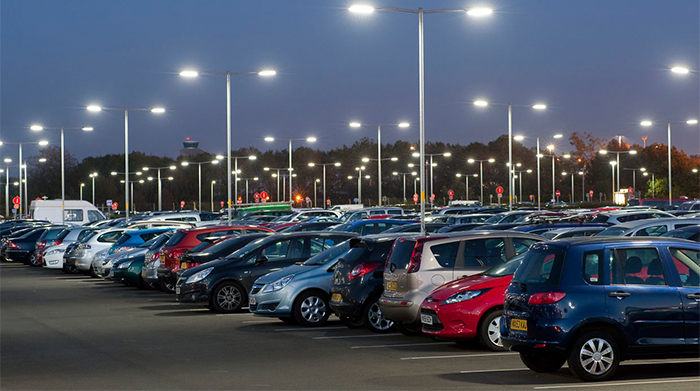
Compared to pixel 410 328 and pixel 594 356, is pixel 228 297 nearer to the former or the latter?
pixel 410 328

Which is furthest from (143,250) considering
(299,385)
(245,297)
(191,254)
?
(299,385)

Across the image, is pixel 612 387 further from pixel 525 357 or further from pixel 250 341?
pixel 250 341

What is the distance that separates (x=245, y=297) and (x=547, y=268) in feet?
31.9

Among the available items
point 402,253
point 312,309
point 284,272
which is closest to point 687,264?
point 402,253

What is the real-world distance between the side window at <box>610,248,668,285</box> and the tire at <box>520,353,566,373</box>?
4.01 ft

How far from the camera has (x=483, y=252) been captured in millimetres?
14648

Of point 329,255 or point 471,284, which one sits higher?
point 329,255

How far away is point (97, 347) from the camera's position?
14.6 m

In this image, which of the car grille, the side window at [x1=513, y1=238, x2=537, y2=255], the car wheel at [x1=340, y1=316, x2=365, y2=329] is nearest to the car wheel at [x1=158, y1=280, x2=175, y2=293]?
the car wheel at [x1=340, y1=316, x2=365, y2=329]

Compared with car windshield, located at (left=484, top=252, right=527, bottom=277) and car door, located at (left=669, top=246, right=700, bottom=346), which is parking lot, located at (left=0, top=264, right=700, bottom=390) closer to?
car door, located at (left=669, top=246, right=700, bottom=346)

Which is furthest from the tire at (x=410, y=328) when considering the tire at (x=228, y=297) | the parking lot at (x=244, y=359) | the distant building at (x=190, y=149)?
the distant building at (x=190, y=149)

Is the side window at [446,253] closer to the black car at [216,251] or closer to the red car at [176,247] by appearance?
the black car at [216,251]

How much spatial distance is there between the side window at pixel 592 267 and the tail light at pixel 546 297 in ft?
1.08

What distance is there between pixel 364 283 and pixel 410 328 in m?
1.10
